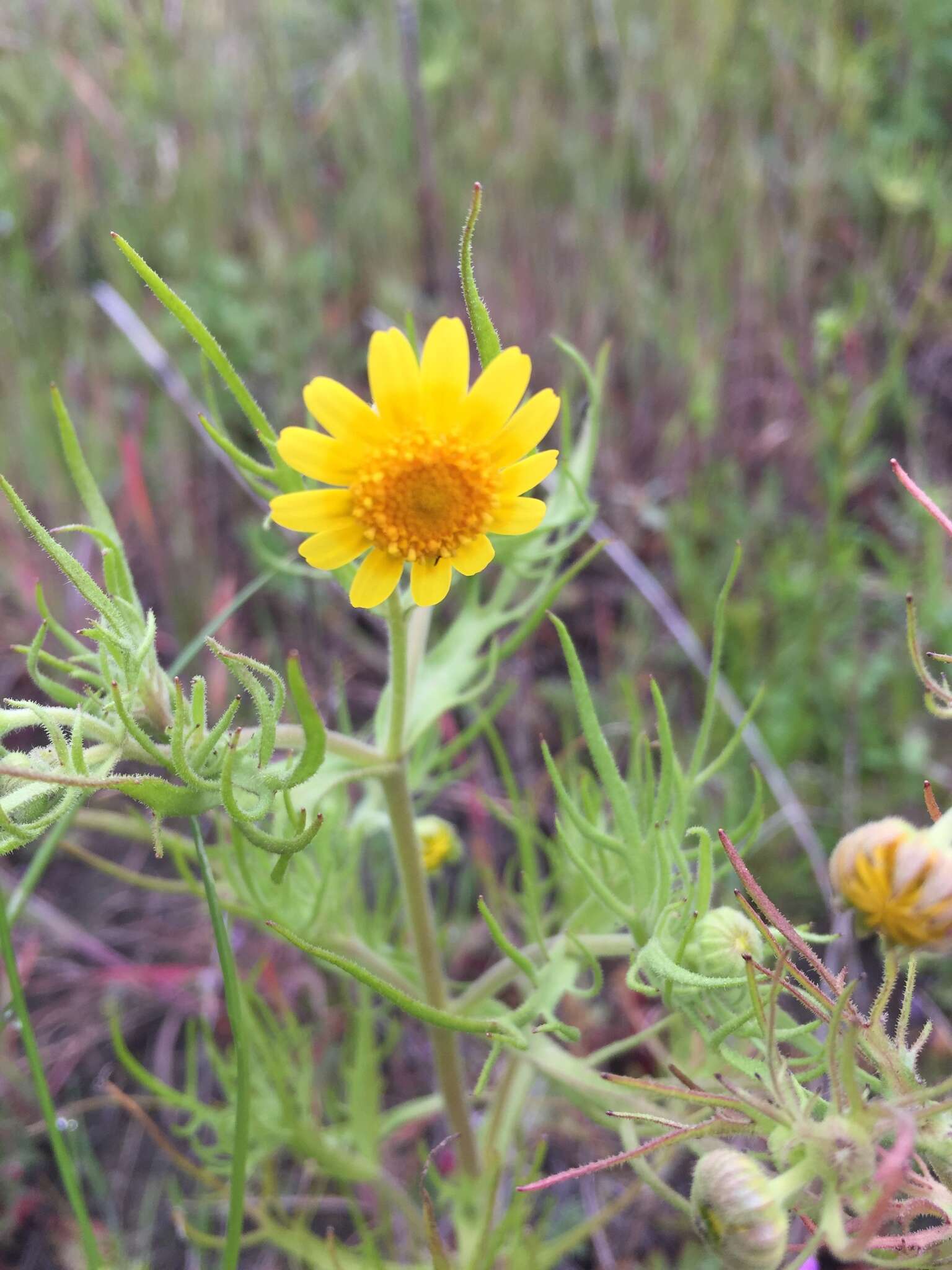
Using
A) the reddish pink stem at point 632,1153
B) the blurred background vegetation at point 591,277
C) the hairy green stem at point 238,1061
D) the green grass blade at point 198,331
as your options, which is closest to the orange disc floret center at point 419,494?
the green grass blade at point 198,331

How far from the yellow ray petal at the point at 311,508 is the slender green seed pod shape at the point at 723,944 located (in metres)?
0.46

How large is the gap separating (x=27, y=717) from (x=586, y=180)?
8.18 feet

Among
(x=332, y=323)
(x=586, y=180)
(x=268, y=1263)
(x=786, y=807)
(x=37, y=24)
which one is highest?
(x=37, y=24)

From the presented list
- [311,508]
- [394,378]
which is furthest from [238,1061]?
[394,378]

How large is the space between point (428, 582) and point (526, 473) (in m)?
0.12

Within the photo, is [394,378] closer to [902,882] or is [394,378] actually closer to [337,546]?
[337,546]

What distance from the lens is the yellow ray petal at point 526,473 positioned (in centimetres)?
77

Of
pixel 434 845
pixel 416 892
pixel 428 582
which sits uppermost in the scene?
pixel 428 582

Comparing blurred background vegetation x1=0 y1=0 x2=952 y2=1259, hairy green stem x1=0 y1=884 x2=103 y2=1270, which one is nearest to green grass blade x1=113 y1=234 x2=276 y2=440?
hairy green stem x1=0 y1=884 x2=103 y2=1270

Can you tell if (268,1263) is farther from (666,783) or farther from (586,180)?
(586,180)

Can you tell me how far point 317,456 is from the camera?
2.56 ft

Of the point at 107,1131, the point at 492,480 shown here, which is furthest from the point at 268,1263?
the point at 492,480

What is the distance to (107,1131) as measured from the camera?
5.48 feet

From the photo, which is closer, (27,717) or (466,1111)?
(27,717)
